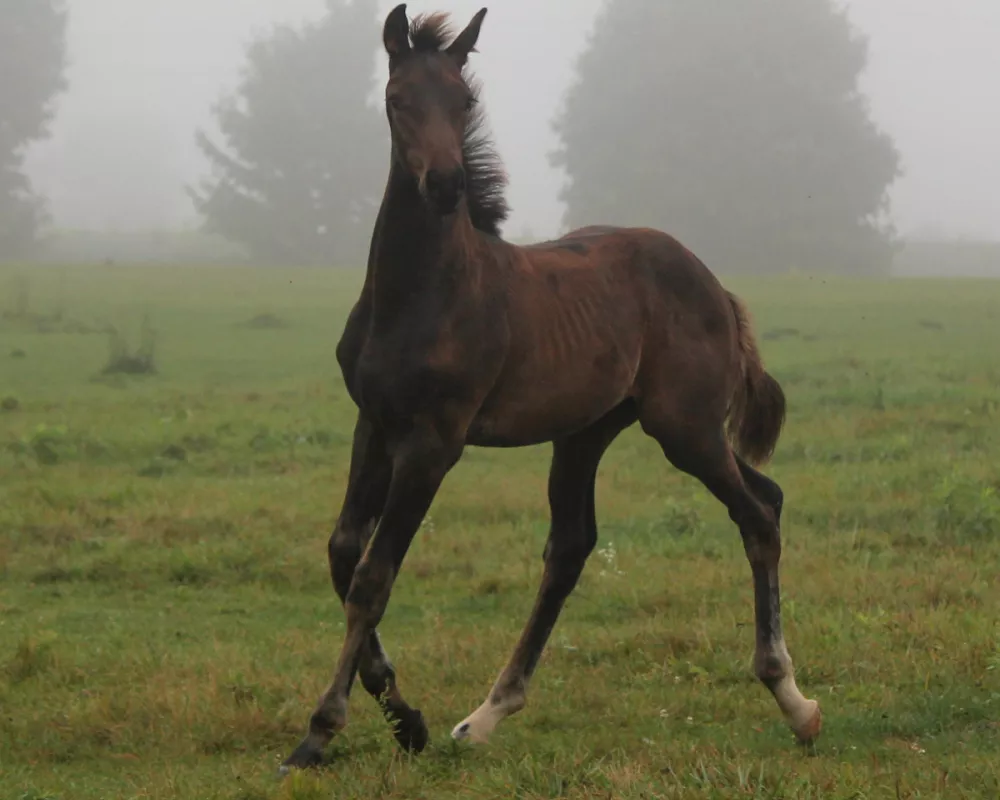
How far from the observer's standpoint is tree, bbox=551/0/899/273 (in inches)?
1703

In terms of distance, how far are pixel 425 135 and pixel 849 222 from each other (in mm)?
42541

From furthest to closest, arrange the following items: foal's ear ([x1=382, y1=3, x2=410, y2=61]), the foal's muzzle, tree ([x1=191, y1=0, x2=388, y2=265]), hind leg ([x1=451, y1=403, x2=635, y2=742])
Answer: tree ([x1=191, y1=0, x2=388, y2=265]) < hind leg ([x1=451, y1=403, x2=635, y2=742]) < foal's ear ([x1=382, y1=3, x2=410, y2=61]) < the foal's muzzle

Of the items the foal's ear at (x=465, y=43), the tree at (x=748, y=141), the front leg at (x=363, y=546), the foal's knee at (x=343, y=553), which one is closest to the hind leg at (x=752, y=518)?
the front leg at (x=363, y=546)

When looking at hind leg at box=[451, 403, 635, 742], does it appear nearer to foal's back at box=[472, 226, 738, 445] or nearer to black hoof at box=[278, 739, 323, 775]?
foal's back at box=[472, 226, 738, 445]

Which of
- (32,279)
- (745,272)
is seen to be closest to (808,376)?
(32,279)

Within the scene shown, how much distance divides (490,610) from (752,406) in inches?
90.7

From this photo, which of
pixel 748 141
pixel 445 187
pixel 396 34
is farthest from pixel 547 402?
pixel 748 141

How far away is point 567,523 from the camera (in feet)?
17.3

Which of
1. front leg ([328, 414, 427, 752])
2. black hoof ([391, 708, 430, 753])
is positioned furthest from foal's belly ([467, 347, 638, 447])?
black hoof ([391, 708, 430, 753])

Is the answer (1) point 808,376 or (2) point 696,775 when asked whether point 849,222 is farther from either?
(2) point 696,775

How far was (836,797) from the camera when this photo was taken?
3.62 meters

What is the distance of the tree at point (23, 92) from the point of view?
149 feet

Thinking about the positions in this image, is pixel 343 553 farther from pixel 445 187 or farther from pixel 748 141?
pixel 748 141

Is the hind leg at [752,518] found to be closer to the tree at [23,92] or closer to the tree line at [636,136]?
the tree line at [636,136]
